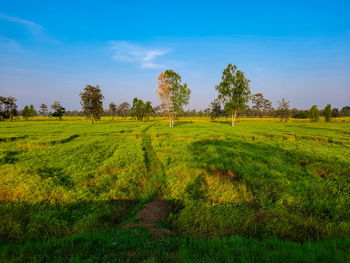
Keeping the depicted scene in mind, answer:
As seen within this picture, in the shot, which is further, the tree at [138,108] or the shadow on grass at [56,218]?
the tree at [138,108]

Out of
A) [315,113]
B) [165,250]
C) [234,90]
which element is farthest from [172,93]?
[315,113]

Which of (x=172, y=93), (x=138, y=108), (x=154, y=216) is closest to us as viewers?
(x=154, y=216)

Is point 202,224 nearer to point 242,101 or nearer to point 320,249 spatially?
point 320,249

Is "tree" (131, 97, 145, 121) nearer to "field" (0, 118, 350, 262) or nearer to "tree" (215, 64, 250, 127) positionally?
"tree" (215, 64, 250, 127)

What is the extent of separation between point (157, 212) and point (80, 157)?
11042 mm

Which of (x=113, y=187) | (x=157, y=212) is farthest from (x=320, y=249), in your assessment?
(x=113, y=187)

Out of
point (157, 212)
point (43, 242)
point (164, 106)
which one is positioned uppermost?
point (164, 106)

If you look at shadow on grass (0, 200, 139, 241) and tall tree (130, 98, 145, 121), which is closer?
shadow on grass (0, 200, 139, 241)

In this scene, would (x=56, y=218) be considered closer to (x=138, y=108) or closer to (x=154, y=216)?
(x=154, y=216)

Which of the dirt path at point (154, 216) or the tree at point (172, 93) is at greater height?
the tree at point (172, 93)

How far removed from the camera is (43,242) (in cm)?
465

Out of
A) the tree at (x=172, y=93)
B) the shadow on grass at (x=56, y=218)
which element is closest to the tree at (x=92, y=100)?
the tree at (x=172, y=93)

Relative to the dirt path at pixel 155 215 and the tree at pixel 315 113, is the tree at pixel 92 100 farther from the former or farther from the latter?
the tree at pixel 315 113

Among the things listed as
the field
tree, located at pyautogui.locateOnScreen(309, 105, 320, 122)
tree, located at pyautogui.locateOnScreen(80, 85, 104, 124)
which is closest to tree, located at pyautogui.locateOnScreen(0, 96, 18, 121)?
tree, located at pyautogui.locateOnScreen(80, 85, 104, 124)
